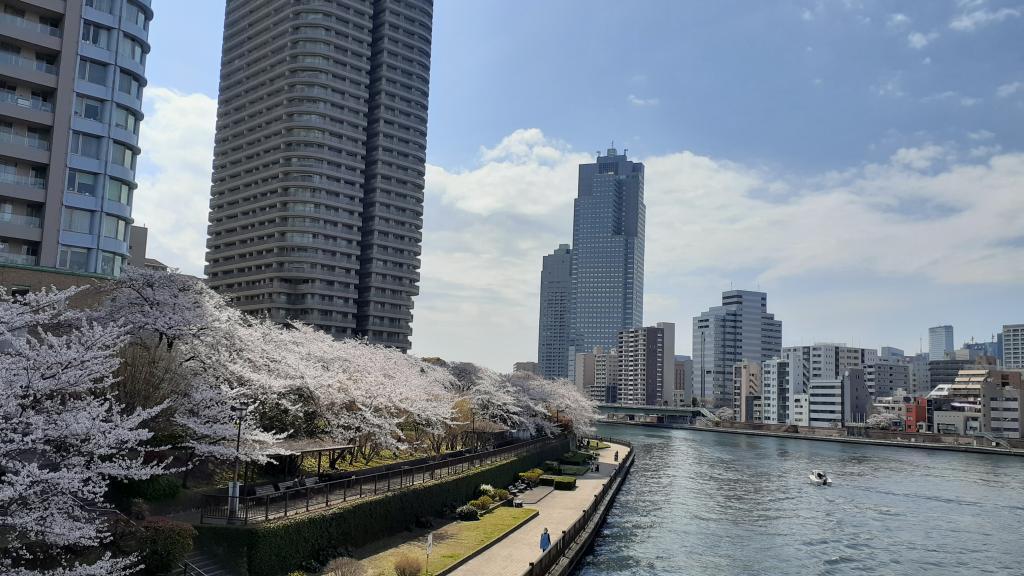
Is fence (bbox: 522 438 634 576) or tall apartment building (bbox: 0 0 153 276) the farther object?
tall apartment building (bbox: 0 0 153 276)

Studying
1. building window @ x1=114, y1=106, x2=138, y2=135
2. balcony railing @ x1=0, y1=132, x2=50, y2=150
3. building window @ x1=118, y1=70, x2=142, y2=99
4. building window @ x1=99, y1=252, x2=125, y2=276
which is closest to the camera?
balcony railing @ x1=0, y1=132, x2=50, y2=150

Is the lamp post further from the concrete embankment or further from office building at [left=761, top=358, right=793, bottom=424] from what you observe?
office building at [left=761, top=358, right=793, bottom=424]

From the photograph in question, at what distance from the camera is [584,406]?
104625mm

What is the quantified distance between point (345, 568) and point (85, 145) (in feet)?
120

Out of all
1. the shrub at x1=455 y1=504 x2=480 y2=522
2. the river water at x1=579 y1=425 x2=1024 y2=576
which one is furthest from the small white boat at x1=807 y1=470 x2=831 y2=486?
the shrub at x1=455 y1=504 x2=480 y2=522

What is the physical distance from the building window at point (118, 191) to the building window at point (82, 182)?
3.01ft

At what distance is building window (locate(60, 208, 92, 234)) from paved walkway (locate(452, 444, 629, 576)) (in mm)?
34077

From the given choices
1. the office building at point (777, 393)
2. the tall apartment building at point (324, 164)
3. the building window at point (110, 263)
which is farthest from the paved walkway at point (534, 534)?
the office building at point (777, 393)

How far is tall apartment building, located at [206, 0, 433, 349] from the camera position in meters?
114

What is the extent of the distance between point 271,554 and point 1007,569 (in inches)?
1604

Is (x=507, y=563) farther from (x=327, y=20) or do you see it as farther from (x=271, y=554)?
(x=327, y=20)

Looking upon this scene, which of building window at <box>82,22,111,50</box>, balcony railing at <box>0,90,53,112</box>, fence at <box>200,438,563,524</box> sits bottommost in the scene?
fence at <box>200,438,563,524</box>

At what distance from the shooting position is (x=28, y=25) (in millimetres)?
46969

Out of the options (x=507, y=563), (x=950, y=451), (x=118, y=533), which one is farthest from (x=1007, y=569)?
(x=950, y=451)
